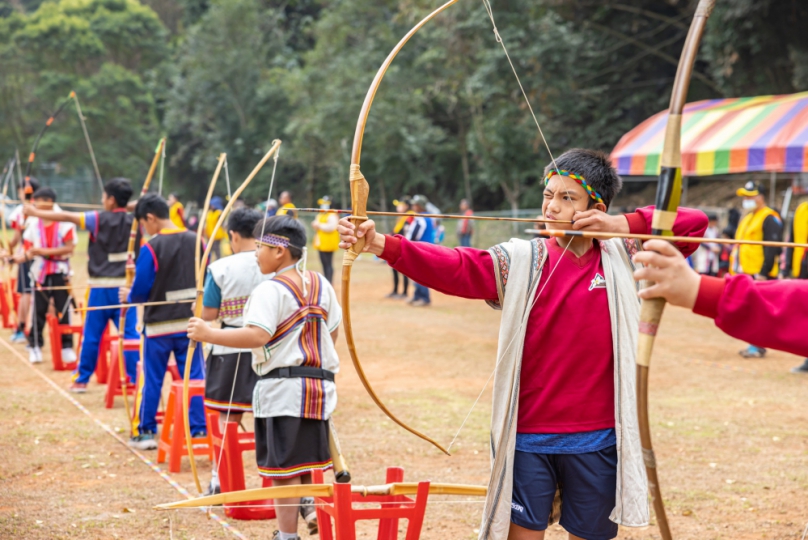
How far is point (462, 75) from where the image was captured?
77.6 ft

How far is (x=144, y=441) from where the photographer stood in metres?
5.41

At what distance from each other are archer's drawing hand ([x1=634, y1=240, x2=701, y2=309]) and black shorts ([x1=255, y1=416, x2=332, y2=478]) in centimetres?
216

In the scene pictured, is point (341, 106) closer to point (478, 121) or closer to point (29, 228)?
point (478, 121)

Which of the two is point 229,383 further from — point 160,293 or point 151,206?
point 151,206

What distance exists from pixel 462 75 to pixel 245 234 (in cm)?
1998

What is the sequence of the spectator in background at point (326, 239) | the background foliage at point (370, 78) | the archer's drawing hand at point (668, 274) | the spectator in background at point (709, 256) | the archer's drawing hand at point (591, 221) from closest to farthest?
the archer's drawing hand at point (668, 274), the archer's drawing hand at point (591, 221), the spectator in background at point (326, 239), the spectator in background at point (709, 256), the background foliage at point (370, 78)

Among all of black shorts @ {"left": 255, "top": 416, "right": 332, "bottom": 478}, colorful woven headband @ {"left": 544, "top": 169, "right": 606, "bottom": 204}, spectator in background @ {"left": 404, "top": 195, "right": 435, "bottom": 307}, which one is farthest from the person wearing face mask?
colorful woven headband @ {"left": 544, "top": 169, "right": 606, "bottom": 204}

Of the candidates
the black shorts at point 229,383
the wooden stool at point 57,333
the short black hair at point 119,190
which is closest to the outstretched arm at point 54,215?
the short black hair at point 119,190

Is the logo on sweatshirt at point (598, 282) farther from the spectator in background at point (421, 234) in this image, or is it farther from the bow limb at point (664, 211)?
the spectator in background at point (421, 234)

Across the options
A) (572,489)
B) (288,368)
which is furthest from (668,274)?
(288,368)

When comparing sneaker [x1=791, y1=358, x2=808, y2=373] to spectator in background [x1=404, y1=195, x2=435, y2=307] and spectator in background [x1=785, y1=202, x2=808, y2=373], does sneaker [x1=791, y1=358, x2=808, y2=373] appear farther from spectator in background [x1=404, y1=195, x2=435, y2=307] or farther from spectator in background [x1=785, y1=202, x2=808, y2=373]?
spectator in background [x1=404, y1=195, x2=435, y2=307]

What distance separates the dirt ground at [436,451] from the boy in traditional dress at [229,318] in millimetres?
596

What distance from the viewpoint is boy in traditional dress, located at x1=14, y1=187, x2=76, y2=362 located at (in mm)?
8086

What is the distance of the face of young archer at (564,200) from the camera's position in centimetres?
252
